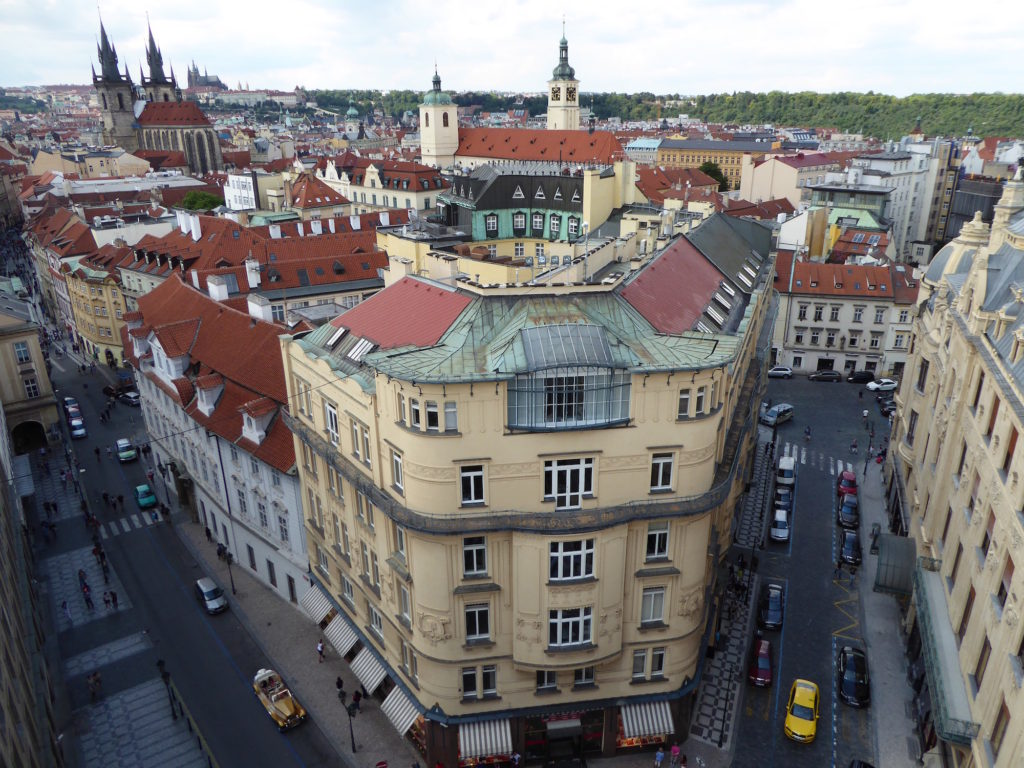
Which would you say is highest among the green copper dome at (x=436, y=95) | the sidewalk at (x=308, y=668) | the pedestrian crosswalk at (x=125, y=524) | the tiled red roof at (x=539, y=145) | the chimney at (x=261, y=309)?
the green copper dome at (x=436, y=95)

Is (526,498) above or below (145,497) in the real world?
above

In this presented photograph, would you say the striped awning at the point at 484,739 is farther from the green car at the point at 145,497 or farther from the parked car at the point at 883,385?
the parked car at the point at 883,385

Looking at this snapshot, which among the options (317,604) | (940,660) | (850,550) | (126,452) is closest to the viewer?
(940,660)

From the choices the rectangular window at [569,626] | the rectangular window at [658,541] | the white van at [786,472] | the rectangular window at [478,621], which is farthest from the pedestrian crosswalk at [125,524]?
the white van at [786,472]

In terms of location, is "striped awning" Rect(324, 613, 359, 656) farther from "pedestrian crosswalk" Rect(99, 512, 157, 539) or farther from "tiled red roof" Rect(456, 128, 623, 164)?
"tiled red roof" Rect(456, 128, 623, 164)

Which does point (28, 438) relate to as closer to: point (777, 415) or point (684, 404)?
point (684, 404)

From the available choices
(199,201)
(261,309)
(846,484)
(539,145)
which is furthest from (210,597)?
(539,145)

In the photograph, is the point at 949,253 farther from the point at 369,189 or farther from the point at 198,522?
the point at 369,189

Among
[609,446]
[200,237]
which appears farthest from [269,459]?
[200,237]
